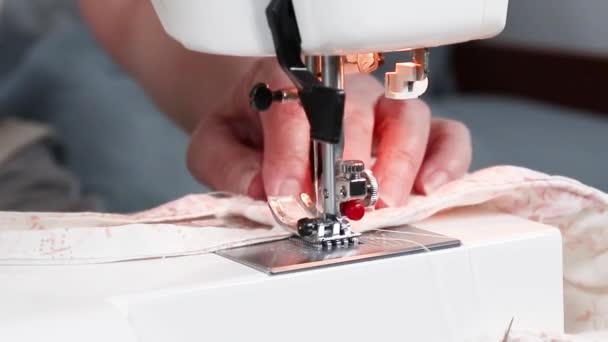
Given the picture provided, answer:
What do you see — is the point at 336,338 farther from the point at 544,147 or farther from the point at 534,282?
the point at 544,147

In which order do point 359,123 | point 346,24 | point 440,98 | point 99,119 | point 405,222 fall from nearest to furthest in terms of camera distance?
point 346,24 → point 405,222 → point 359,123 → point 99,119 → point 440,98

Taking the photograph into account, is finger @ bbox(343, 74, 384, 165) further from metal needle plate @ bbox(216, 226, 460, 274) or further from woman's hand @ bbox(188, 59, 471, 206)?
metal needle plate @ bbox(216, 226, 460, 274)

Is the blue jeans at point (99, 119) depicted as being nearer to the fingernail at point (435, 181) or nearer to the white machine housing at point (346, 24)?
the fingernail at point (435, 181)

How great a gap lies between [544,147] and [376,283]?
1.28m

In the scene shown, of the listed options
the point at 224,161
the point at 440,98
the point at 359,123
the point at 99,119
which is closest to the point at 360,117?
the point at 359,123

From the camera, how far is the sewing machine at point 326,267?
2.15ft

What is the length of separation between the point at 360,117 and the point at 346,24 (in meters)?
0.25

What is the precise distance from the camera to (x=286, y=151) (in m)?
0.86

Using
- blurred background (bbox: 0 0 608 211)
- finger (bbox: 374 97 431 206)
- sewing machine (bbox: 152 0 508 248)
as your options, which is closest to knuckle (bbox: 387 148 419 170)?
finger (bbox: 374 97 431 206)

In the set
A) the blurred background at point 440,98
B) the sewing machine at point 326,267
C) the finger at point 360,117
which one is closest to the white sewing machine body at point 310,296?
the sewing machine at point 326,267

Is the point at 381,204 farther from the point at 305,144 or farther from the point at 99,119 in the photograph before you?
the point at 99,119

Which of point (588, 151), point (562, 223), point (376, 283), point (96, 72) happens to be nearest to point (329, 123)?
point (376, 283)

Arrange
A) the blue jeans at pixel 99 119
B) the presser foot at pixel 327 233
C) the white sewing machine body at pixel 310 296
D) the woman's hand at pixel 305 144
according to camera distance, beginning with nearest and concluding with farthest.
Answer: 1. the white sewing machine body at pixel 310 296
2. the presser foot at pixel 327 233
3. the woman's hand at pixel 305 144
4. the blue jeans at pixel 99 119

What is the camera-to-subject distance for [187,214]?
839 mm
